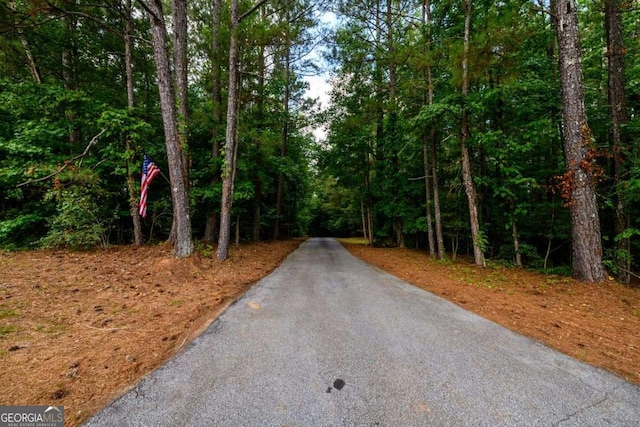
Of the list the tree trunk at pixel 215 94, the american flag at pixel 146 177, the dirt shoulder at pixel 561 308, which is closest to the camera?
the dirt shoulder at pixel 561 308

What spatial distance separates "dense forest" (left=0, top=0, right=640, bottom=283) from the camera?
6000mm

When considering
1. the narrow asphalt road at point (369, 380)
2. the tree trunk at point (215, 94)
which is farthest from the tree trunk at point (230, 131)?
the narrow asphalt road at point (369, 380)

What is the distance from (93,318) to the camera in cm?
322

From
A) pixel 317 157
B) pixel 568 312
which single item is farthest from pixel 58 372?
pixel 317 157

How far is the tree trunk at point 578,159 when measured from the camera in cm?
502

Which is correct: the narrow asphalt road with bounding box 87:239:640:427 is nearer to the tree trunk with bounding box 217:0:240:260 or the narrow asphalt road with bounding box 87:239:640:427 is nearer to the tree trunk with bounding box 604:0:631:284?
the tree trunk with bounding box 217:0:240:260

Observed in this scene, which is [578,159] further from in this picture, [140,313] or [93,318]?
[93,318]

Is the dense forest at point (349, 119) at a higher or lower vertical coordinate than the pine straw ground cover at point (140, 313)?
higher

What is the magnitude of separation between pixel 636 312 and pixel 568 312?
98 centimetres

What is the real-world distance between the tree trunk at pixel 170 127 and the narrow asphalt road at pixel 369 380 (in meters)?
3.93

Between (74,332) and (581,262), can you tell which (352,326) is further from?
→ (581,262)

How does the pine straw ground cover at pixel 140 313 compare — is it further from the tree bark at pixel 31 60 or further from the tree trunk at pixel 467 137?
the tree bark at pixel 31 60

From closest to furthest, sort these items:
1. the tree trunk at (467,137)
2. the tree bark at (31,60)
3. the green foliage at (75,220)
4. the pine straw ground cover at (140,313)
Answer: the pine straw ground cover at (140,313), the green foliage at (75,220), the tree trunk at (467,137), the tree bark at (31,60)

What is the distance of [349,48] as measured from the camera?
11.0m
